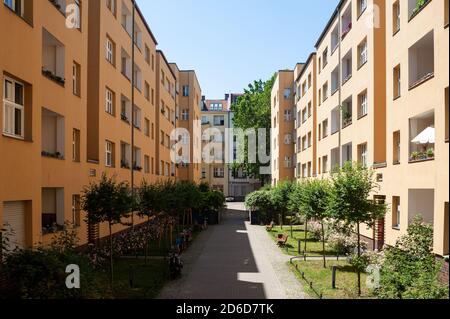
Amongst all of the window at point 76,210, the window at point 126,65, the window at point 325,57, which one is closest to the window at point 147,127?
the window at point 126,65

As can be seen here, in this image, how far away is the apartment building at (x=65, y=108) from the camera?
13203mm

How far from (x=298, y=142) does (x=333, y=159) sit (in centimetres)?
1685

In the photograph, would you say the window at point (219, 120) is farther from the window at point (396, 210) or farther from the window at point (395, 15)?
the window at point (396, 210)

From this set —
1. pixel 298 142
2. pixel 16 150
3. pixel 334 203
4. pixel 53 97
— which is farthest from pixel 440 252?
pixel 298 142

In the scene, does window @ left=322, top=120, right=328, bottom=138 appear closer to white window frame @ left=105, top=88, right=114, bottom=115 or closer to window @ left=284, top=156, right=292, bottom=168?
white window frame @ left=105, top=88, right=114, bottom=115

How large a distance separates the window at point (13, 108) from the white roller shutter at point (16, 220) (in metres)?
2.03

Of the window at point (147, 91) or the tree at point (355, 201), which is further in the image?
the window at point (147, 91)

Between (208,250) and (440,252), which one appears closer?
(440,252)

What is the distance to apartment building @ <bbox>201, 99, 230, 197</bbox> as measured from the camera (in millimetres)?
79938

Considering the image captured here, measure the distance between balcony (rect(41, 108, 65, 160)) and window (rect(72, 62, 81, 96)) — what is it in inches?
85.8

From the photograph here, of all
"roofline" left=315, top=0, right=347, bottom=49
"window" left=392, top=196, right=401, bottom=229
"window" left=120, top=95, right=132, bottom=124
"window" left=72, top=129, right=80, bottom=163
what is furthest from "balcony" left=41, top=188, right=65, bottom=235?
"roofline" left=315, top=0, right=347, bottom=49

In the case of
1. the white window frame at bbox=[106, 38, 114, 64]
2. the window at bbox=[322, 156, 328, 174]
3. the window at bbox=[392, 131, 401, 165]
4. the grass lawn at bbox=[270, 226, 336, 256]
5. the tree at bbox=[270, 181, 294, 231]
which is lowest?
the grass lawn at bbox=[270, 226, 336, 256]

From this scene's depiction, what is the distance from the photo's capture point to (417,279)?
10.0 meters
